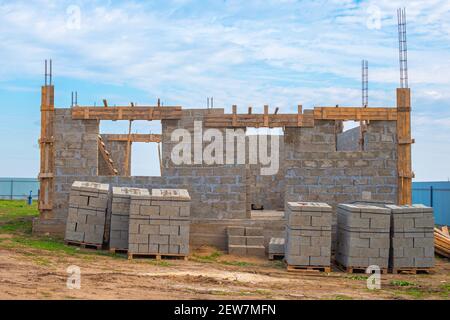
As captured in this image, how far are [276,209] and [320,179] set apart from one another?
7.11 m

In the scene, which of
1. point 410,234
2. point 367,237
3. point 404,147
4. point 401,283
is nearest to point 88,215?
point 367,237

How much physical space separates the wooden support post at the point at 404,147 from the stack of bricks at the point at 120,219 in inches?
276

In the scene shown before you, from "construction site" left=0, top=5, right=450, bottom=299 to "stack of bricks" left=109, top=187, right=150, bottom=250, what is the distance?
0.03 m

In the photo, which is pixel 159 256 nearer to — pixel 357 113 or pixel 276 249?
pixel 276 249

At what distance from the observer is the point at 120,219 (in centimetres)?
1484

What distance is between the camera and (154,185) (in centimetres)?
1633

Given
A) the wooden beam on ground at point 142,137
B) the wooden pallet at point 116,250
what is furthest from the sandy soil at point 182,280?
the wooden beam on ground at point 142,137

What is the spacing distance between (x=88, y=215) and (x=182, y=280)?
4845 mm

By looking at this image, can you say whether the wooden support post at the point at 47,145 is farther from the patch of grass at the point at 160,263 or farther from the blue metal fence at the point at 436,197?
the blue metal fence at the point at 436,197

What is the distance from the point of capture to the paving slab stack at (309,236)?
13512mm

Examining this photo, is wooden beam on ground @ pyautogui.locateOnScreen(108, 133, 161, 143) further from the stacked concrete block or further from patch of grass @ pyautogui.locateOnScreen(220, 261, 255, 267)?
patch of grass @ pyautogui.locateOnScreen(220, 261, 255, 267)

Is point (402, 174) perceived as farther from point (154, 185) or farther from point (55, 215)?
point (55, 215)

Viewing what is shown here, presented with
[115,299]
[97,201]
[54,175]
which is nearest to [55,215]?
[54,175]

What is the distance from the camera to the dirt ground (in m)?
9.45
